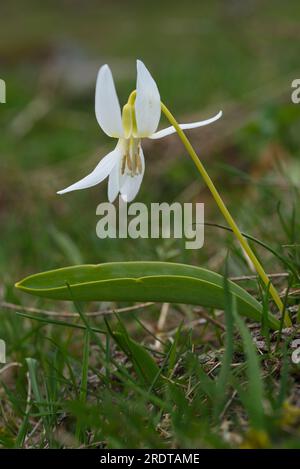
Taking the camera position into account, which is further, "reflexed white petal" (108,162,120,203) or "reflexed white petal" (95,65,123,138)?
"reflexed white petal" (108,162,120,203)

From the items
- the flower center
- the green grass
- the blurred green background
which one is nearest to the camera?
the green grass

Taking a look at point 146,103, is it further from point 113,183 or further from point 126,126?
point 113,183

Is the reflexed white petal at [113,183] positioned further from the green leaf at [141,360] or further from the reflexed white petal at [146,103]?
the green leaf at [141,360]

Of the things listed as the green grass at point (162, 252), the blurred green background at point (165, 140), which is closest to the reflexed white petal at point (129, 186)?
the green grass at point (162, 252)

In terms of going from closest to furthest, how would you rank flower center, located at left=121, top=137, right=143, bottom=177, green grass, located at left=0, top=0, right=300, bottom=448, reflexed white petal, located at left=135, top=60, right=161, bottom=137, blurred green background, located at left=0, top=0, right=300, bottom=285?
green grass, located at left=0, top=0, right=300, bottom=448
reflexed white petal, located at left=135, top=60, right=161, bottom=137
flower center, located at left=121, top=137, right=143, bottom=177
blurred green background, located at left=0, top=0, right=300, bottom=285

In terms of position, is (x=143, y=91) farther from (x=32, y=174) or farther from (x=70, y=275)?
(x=32, y=174)

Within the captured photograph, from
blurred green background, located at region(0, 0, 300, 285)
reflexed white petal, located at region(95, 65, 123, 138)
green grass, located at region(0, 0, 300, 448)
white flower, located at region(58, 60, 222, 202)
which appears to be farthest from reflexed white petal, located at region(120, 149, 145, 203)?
blurred green background, located at region(0, 0, 300, 285)

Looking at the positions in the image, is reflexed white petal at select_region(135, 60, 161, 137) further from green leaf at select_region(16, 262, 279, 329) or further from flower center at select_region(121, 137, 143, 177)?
green leaf at select_region(16, 262, 279, 329)

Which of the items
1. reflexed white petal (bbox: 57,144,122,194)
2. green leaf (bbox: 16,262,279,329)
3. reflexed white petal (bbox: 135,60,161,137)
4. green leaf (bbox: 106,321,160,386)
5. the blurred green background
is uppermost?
the blurred green background
